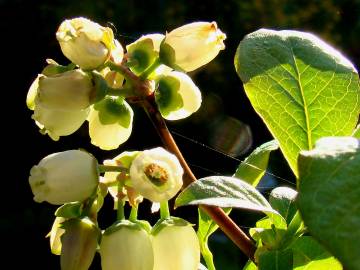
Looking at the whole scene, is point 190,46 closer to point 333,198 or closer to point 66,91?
point 66,91

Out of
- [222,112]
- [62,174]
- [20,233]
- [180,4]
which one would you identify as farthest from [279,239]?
[180,4]

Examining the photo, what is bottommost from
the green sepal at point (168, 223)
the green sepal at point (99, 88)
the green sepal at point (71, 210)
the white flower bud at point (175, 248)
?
the white flower bud at point (175, 248)

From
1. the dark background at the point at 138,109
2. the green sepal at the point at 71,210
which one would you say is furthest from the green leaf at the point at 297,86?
the dark background at the point at 138,109

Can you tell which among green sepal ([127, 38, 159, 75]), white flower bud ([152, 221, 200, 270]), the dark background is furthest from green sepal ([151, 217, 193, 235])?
the dark background

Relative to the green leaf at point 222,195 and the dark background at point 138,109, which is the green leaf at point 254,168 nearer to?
the green leaf at point 222,195

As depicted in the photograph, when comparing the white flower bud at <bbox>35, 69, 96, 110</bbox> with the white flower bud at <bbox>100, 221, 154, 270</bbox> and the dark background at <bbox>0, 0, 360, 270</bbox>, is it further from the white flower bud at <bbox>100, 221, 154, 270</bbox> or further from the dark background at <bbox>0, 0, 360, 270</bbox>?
the dark background at <bbox>0, 0, 360, 270</bbox>

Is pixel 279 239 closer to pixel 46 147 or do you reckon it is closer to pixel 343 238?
pixel 343 238
